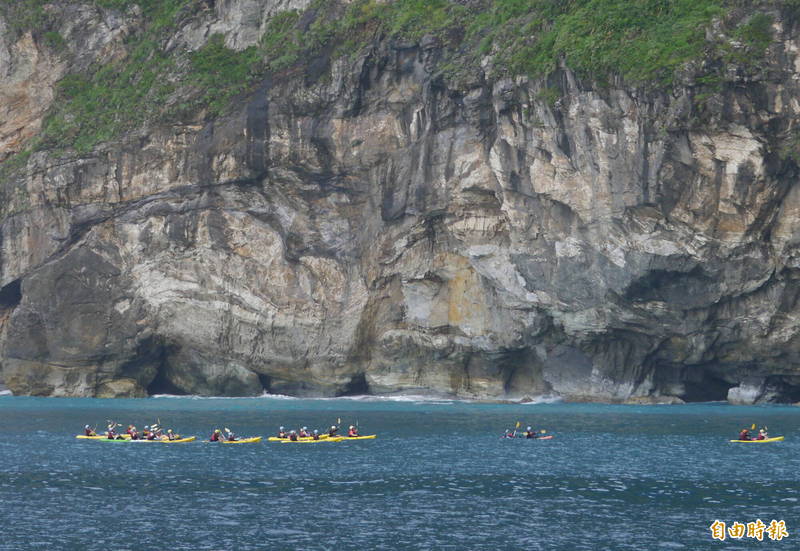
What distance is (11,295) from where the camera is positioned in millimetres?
87375

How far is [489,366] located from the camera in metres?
75.2

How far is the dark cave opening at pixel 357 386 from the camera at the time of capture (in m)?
79.1

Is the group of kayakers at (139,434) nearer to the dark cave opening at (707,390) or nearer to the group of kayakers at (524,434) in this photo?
the group of kayakers at (524,434)

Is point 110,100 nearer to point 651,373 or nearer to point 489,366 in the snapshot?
point 489,366

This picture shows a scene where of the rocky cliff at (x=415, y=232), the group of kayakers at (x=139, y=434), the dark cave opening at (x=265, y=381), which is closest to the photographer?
the group of kayakers at (x=139, y=434)

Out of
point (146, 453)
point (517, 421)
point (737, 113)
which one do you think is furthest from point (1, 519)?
point (737, 113)

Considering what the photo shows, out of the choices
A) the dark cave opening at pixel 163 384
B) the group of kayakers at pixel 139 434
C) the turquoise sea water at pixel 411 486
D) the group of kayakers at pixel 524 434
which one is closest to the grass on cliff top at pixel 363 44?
the dark cave opening at pixel 163 384

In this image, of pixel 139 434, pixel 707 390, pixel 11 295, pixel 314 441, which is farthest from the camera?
pixel 11 295

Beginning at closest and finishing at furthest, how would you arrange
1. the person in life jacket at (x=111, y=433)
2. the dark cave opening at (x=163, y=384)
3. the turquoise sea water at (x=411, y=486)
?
the turquoise sea water at (x=411, y=486) < the person in life jacket at (x=111, y=433) < the dark cave opening at (x=163, y=384)

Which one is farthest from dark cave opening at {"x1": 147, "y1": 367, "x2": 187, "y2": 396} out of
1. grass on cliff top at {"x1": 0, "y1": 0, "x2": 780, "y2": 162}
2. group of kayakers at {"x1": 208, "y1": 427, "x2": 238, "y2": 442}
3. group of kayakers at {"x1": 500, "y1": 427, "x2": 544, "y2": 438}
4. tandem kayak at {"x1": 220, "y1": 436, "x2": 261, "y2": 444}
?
group of kayakers at {"x1": 500, "y1": 427, "x2": 544, "y2": 438}

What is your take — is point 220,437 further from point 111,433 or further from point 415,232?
point 415,232

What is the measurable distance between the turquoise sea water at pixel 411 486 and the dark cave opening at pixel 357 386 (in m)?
16.8

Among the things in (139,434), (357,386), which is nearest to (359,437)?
(139,434)

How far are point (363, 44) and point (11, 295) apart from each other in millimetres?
33087
